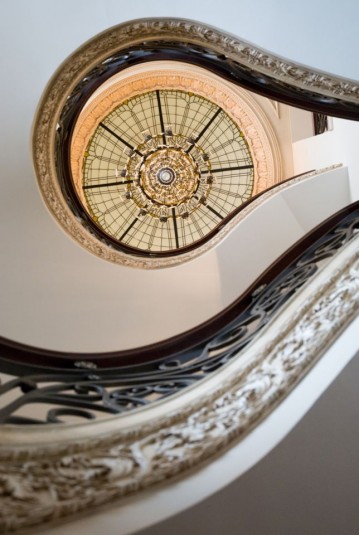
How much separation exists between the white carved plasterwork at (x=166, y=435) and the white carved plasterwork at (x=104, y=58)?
6.11ft

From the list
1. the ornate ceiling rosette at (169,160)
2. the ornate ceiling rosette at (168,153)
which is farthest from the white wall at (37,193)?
the ornate ceiling rosette at (169,160)

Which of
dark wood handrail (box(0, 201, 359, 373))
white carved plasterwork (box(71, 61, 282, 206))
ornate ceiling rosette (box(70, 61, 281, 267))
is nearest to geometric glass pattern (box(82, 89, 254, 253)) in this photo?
ornate ceiling rosette (box(70, 61, 281, 267))

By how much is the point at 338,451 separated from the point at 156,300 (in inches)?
151

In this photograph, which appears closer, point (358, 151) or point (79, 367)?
point (79, 367)

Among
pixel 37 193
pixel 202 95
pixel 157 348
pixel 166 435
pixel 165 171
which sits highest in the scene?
pixel 202 95

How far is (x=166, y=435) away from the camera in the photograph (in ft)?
5.82

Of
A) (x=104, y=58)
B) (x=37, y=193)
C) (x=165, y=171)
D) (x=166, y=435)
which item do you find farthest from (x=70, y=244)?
(x=165, y=171)

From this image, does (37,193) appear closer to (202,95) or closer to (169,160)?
(169,160)

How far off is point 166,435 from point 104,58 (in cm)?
383

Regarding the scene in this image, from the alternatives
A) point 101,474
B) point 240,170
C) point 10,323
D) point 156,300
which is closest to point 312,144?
point 240,170

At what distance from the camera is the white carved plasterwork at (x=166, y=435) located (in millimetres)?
1440

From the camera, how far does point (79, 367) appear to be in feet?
7.48

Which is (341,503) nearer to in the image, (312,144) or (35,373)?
(35,373)

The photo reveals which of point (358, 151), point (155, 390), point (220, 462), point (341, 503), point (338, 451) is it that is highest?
point (358, 151)
